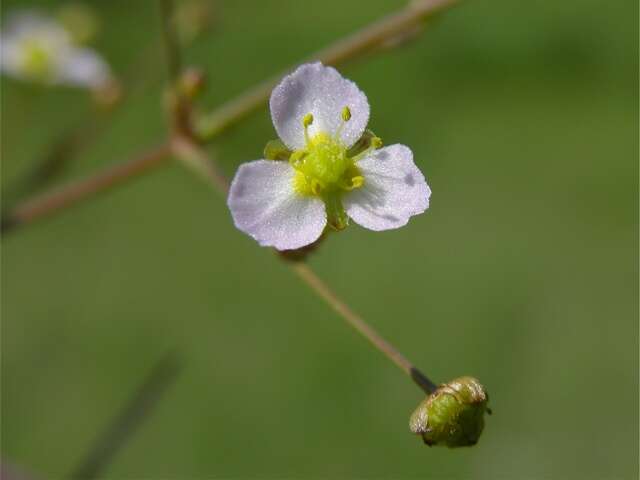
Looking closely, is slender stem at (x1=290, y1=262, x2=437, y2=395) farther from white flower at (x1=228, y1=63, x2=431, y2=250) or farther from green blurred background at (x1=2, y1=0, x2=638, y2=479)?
green blurred background at (x1=2, y1=0, x2=638, y2=479)

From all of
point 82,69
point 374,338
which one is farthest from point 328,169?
point 82,69

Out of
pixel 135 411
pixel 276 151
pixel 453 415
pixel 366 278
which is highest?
pixel 276 151

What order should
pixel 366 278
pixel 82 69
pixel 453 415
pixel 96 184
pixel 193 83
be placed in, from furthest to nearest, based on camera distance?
pixel 366 278 < pixel 82 69 < pixel 96 184 < pixel 193 83 < pixel 453 415

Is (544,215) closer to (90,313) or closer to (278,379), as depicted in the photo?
(278,379)

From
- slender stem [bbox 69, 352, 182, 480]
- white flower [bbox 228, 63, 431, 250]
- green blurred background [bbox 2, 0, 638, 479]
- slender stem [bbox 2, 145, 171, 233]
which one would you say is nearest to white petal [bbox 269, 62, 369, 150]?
white flower [bbox 228, 63, 431, 250]

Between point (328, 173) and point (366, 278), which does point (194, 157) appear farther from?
point (366, 278)

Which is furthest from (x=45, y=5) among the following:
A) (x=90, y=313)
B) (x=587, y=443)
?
(x=587, y=443)

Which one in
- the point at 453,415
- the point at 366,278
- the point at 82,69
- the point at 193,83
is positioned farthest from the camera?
the point at 366,278

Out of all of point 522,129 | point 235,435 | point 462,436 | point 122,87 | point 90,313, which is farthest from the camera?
point 522,129
